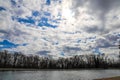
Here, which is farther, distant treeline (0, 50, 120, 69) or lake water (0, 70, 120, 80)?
distant treeline (0, 50, 120, 69)

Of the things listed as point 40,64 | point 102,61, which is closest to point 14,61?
point 40,64

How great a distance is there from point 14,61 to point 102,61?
79.9 metres

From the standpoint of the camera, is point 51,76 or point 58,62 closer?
point 51,76

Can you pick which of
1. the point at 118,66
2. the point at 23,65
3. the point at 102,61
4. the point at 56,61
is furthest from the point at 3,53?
the point at 118,66

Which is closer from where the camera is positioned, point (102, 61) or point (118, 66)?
point (102, 61)

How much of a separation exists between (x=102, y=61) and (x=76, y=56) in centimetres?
2501

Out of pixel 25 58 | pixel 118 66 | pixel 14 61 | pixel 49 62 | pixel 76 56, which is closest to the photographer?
pixel 14 61

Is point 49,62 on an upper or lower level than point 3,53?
lower

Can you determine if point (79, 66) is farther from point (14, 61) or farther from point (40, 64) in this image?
point (14, 61)

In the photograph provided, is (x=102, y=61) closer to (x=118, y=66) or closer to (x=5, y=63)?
(x=118, y=66)

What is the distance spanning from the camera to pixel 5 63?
110062mm

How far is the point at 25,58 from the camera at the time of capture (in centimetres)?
12719

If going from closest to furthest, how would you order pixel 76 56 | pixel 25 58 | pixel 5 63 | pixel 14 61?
pixel 5 63
pixel 14 61
pixel 25 58
pixel 76 56

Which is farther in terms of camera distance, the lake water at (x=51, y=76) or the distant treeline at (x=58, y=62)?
the distant treeline at (x=58, y=62)
